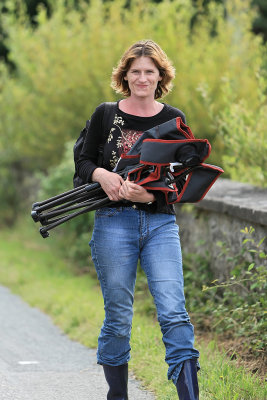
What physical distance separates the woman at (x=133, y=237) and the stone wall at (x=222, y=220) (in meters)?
1.50

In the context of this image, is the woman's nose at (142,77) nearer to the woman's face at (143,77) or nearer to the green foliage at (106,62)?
the woman's face at (143,77)

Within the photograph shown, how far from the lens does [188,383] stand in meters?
3.56

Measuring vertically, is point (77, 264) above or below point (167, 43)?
below

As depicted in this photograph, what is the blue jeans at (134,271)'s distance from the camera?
11.9 ft

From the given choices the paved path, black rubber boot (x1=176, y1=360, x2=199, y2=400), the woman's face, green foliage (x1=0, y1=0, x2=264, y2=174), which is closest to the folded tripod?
the woman's face

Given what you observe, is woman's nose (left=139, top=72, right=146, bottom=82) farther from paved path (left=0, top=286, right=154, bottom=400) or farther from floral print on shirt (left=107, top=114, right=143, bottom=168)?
paved path (left=0, top=286, right=154, bottom=400)

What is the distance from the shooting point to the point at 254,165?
6676 mm

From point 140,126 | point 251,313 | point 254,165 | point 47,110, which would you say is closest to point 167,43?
point 47,110

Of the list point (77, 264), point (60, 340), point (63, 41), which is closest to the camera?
point (60, 340)

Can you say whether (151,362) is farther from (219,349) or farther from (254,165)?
(254,165)

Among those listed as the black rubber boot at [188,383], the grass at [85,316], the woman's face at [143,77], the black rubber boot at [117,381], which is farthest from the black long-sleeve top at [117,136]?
the grass at [85,316]

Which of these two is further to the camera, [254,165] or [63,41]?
[63,41]

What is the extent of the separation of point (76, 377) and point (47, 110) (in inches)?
281

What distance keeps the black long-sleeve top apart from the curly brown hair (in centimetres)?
19
